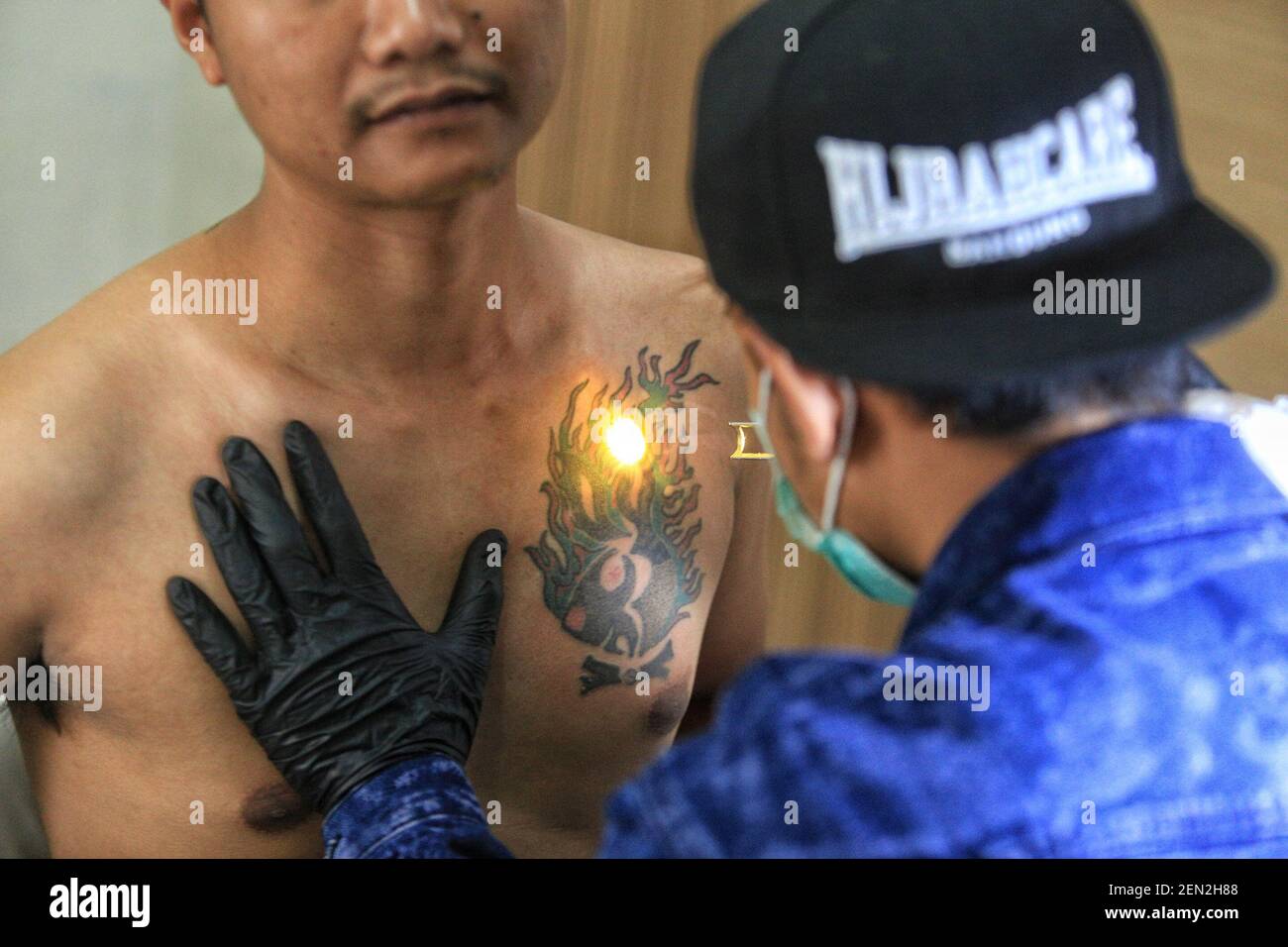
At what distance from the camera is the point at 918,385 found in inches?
24.5

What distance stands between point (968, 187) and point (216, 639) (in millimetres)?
593

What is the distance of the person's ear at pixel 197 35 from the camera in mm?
883

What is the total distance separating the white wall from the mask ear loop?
56cm

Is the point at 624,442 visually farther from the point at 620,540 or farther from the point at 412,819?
the point at 412,819

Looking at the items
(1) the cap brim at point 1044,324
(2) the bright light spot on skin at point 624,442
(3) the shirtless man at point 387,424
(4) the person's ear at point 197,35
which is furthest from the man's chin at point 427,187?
(1) the cap brim at point 1044,324

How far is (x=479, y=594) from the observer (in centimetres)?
97

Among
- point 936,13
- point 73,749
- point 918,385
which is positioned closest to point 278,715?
point 73,749

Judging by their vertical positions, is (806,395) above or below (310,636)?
above

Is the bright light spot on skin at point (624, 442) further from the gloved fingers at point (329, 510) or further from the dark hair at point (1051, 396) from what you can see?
the dark hair at point (1051, 396)

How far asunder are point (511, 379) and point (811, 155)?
0.48 meters

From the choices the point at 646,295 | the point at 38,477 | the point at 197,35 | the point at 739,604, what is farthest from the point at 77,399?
the point at 739,604

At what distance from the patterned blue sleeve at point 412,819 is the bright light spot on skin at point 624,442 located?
299 mm

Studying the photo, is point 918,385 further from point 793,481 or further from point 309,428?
point 309,428
